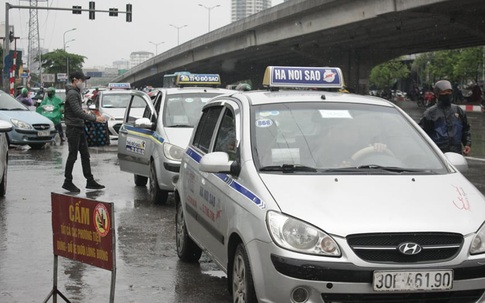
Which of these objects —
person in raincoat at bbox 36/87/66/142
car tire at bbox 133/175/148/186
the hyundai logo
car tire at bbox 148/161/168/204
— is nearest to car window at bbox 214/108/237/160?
the hyundai logo

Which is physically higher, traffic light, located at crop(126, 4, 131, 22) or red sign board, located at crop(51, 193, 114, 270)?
traffic light, located at crop(126, 4, 131, 22)

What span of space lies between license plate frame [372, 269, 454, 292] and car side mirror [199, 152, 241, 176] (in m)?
1.45

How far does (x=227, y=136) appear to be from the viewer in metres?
6.45

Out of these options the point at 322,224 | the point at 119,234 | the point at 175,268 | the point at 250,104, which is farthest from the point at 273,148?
the point at 119,234

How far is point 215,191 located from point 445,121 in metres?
3.98

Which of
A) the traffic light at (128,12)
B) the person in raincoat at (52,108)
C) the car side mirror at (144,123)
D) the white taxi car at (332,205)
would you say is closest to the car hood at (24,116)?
the person in raincoat at (52,108)

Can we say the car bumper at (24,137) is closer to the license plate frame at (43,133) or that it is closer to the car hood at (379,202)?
the license plate frame at (43,133)

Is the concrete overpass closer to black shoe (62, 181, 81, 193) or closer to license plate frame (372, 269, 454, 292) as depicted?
black shoe (62, 181, 81, 193)

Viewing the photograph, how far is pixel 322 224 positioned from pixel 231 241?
94 cm

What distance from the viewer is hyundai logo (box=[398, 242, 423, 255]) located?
15.7ft

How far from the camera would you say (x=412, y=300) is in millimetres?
4832

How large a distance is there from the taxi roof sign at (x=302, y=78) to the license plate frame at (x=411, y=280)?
2.88 meters

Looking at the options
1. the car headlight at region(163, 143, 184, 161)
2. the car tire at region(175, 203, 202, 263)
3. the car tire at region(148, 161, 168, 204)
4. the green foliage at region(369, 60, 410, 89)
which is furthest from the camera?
the green foliage at region(369, 60, 410, 89)

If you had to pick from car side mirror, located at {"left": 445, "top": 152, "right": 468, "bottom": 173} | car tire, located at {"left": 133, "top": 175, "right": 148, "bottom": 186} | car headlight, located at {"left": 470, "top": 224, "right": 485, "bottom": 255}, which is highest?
car side mirror, located at {"left": 445, "top": 152, "right": 468, "bottom": 173}
